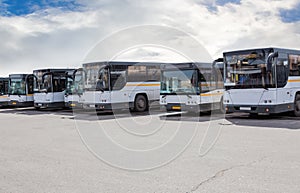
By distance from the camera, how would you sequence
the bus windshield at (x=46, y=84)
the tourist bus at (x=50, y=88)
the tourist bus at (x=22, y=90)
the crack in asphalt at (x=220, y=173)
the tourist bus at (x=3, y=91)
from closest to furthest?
the crack in asphalt at (x=220, y=173), the tourist bus at (x=50, y=88), the bus windshield at (x=46, y=84), the tourist bus at (x=22, y=90), the tourist bus at (x=3, y=91)

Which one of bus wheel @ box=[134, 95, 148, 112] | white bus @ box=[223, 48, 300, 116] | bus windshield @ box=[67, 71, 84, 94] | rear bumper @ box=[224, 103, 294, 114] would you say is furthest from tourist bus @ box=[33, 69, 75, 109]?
rear bumper @ box=[224, 103, 294, 114]

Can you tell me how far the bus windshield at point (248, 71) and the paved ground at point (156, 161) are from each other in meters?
2.38

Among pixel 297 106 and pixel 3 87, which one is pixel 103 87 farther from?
pixel 3 87

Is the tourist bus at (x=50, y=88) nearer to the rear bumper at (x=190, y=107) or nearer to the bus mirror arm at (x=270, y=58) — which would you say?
the rear bumper at (x=190, y=107)

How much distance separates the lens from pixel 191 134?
11.2 metres

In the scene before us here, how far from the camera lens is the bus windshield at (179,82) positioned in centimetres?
1643

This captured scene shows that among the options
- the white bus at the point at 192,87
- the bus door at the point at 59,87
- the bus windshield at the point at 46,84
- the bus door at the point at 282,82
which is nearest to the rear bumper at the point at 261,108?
the bus door at the point at 282,82

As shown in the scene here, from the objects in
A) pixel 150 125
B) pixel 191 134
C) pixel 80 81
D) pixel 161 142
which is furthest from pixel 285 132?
pixel 80 81

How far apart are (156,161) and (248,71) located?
8.22 metres

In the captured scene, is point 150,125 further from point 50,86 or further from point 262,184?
point 50,86

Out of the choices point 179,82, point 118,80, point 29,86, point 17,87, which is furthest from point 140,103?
point 17,87

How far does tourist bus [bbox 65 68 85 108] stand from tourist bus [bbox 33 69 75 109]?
142 centimetres

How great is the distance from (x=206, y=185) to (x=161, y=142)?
13.9ft

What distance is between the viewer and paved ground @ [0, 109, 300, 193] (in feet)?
18.2
